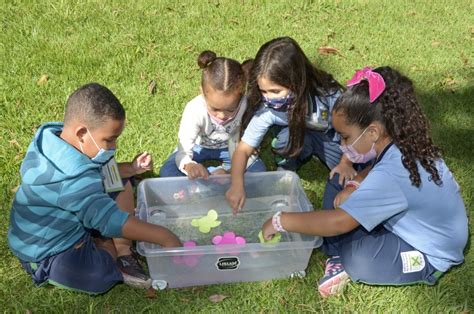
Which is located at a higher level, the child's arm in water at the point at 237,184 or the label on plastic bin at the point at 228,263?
the child's arm in water at the point at 237,184

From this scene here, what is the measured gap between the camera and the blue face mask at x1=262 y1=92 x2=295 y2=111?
233 centimetres

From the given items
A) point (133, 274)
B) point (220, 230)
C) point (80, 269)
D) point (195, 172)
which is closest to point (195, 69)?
point (195, 172)

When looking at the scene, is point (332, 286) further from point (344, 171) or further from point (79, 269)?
point (79, 269)

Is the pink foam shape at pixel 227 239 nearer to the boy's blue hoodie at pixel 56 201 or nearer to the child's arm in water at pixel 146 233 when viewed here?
the child's arm in water at pixel 146 233

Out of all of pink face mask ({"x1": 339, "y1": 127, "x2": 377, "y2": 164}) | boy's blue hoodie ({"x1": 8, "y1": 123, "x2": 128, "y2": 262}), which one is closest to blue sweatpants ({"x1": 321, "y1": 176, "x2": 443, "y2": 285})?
pink face mask ({"x1": 339, "y1": 127, "x2": 377, "y2": 164})

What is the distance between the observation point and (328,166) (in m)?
2.86

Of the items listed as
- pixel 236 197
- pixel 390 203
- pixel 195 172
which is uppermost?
pixel 390 203

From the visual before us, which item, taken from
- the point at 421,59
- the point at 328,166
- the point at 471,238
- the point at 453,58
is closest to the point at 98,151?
the point at 328,166

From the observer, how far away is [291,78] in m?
2.28

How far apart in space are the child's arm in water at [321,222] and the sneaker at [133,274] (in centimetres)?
65

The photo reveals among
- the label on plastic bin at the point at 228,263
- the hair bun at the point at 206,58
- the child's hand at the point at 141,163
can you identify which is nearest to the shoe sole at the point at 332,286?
the label on plastic bin at the point at 228,263

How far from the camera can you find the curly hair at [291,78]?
2.25 metres

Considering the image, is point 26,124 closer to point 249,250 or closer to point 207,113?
point 207,113

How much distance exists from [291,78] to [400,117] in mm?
582
